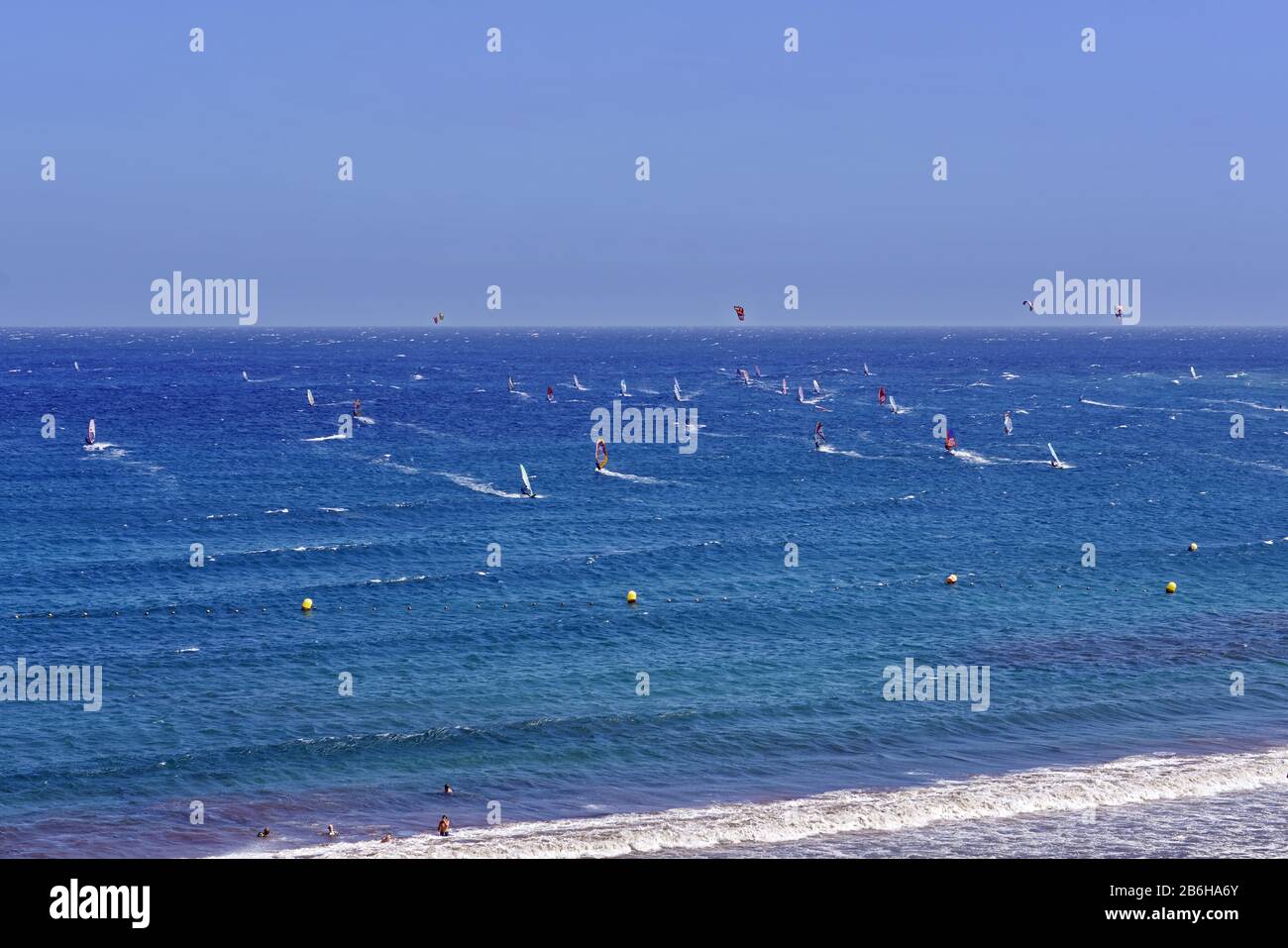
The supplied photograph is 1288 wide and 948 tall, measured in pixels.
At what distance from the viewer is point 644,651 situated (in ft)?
179

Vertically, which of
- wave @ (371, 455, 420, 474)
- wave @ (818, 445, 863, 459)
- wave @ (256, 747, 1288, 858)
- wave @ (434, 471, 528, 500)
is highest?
wave @ (818, 445, 863, 459)

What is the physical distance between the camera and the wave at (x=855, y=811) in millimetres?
34719

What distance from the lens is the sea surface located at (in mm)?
37281

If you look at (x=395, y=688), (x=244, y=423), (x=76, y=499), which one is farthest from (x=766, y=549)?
(x=244, y=423)

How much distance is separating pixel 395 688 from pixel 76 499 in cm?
4625

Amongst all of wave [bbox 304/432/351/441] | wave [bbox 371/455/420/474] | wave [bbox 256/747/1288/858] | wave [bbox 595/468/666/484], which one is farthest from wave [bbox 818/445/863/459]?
wave [bbox 256/747/1288/858]

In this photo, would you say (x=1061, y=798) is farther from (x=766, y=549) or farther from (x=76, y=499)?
(x=76, y=499)

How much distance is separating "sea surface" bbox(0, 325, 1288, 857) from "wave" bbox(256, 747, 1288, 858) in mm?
149

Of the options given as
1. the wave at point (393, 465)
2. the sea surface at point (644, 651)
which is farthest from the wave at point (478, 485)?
the wave at point (393, 465)

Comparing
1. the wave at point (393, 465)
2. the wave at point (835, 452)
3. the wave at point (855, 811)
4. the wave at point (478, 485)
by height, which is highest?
the wave at point (835, 452)

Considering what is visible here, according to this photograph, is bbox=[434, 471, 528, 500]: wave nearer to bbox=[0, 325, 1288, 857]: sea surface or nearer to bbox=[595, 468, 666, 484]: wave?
bbox=[0, 325, 1288, 857]: sea surface

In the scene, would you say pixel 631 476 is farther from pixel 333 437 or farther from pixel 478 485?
pixel 333 437

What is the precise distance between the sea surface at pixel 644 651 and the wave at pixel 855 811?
149mm

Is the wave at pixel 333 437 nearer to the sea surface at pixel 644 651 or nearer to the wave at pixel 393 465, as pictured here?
the sea surface at pixel 644 651
